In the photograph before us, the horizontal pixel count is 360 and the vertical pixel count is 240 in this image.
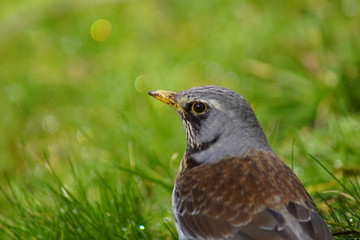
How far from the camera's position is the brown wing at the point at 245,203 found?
3.93m

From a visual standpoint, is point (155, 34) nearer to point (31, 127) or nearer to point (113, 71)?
point (113, 71)

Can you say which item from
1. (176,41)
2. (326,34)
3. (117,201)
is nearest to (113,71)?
(176,41)

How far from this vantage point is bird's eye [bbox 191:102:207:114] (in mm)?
4738

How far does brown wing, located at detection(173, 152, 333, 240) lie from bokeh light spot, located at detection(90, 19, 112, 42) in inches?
207

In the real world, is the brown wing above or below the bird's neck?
below

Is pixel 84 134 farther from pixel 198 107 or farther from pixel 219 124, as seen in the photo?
pixel 219 124

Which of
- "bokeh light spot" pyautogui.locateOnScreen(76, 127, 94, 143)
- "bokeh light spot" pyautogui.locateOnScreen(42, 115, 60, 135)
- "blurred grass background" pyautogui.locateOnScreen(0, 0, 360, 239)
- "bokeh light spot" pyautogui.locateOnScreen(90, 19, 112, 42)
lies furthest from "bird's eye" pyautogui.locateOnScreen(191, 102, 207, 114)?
"bokeh light spot" pyautogui.locateOnScreen(90, 19, 112, 42)

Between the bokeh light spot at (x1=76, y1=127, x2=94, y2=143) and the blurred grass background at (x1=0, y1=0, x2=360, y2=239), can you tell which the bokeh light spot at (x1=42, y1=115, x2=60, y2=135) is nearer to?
the blurred grass background at (x1=0, y1=0, x2=360, y2=239)

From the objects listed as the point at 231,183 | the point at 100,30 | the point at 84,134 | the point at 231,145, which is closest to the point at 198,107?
the point at 231,145

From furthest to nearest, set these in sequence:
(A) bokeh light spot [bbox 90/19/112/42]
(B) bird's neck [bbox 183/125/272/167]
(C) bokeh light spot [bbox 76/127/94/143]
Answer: (A) bokeh light spot [bbox 90/19/112/42] < (C) bokeh light spot [bbox 76/127/94/143] < (B) bird's neck [bbox 183/125/272/167]

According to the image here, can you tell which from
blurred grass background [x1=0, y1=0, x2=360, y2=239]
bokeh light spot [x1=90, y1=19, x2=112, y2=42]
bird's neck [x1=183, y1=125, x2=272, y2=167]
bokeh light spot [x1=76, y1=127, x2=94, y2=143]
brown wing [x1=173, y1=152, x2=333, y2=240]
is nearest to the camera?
brown wing [x1=173, y1=152, x2=333, y2=240]

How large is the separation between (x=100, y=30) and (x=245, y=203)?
5956 millimetres

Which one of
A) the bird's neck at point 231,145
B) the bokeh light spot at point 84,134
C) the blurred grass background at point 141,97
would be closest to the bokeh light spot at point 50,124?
the blurred grass background at point 141,97

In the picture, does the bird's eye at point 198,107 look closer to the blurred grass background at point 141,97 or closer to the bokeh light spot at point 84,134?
the blurred grass background at point 141,97
